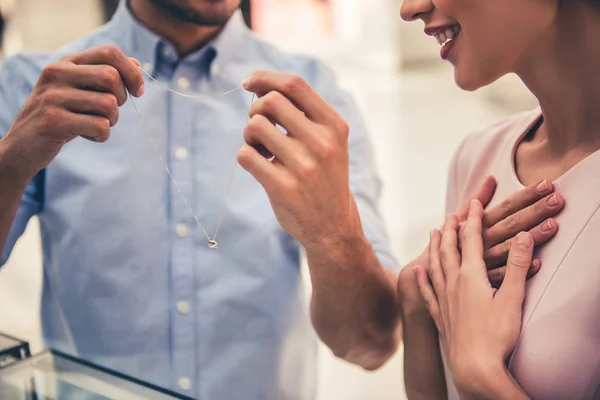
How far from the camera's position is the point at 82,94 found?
0.68 metres

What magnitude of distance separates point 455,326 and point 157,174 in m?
0.52

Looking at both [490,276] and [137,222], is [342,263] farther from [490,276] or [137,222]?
[137,222]

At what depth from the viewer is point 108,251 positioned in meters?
0.95

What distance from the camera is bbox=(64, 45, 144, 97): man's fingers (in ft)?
2.22

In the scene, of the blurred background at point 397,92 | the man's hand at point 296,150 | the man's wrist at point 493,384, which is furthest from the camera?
the blurred background at point 397,92

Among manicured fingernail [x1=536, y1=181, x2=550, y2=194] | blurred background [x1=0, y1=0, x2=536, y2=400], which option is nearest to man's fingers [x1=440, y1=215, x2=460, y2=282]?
manicured fingernail [x1=536, y1=181, x2=550, y2=194]

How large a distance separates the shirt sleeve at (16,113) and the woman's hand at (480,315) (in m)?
0.58

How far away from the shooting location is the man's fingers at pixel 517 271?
2.09 feet

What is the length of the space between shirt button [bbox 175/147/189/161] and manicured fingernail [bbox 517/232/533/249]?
0.52 meters

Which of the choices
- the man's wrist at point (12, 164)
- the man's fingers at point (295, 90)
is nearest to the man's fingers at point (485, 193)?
the man's fingers at point (295, 90)

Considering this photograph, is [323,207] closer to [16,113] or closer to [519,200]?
[519,200]

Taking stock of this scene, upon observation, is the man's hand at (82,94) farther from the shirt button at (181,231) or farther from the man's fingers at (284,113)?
the shirt button at (181,231)

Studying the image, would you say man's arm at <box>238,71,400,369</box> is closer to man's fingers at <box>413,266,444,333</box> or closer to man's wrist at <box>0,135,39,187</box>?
man's fingers at <box>413,266,444,333</box>

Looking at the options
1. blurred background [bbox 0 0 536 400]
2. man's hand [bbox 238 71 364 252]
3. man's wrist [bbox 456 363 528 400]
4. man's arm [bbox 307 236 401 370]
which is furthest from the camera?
blurred background [bbox 0 0 536 400]
